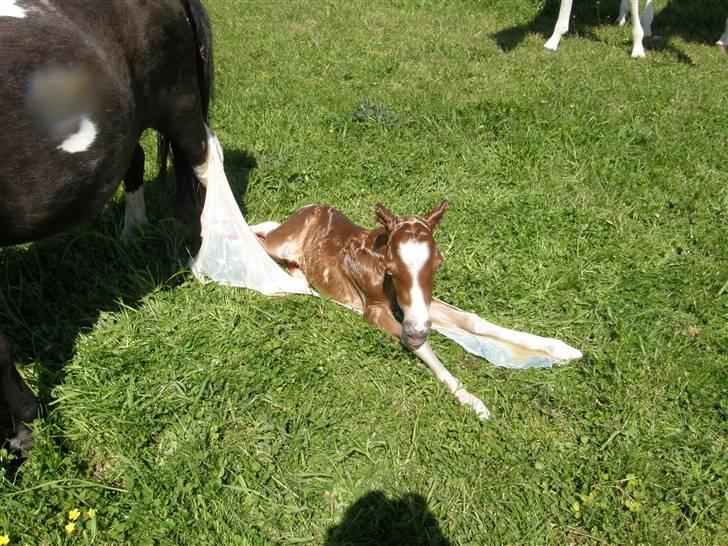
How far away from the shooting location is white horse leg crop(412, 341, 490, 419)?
10.8 feet

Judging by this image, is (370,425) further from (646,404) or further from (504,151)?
(504,151)

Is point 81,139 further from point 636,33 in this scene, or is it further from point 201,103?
point 636,33

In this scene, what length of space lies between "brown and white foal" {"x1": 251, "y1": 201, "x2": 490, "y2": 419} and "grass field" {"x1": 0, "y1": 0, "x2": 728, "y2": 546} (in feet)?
0.44

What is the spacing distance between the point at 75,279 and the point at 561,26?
22.4 ft

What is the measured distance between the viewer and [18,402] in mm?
2834

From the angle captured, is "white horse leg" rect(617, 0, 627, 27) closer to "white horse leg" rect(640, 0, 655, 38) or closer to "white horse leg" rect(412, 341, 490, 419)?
"white horse leg" rect(640, 0, 655, 38)

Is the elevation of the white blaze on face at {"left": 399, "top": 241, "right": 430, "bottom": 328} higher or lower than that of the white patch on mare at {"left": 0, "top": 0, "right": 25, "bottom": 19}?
lower

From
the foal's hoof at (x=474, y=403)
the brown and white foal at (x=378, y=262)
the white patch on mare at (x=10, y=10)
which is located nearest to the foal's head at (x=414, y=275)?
the brown and white foal at (x=378, y=262)

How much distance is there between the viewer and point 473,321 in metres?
3.77

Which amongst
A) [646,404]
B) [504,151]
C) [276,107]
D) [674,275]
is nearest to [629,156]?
[504,151]

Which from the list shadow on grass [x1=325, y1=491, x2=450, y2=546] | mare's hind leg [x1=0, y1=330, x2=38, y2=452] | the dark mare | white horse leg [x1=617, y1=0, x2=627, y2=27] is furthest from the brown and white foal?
white horse leg [x1=617, y1=0, x2=627, y2=27]

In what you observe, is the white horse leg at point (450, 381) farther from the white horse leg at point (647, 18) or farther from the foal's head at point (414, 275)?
the white horse leg at point (647, 18)

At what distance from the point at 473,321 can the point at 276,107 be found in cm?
366

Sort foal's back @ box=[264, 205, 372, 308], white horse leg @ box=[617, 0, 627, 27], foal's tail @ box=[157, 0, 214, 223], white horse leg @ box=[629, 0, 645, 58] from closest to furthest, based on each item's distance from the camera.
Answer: foal's tail @ box=[157, 0, 214, 223] → foal's back @ box=[264, 205, 372, 308] → white horse leg @ box=[629, 0, 645, 58] → white horse leg @ box=[617, 0, 627, 27]
